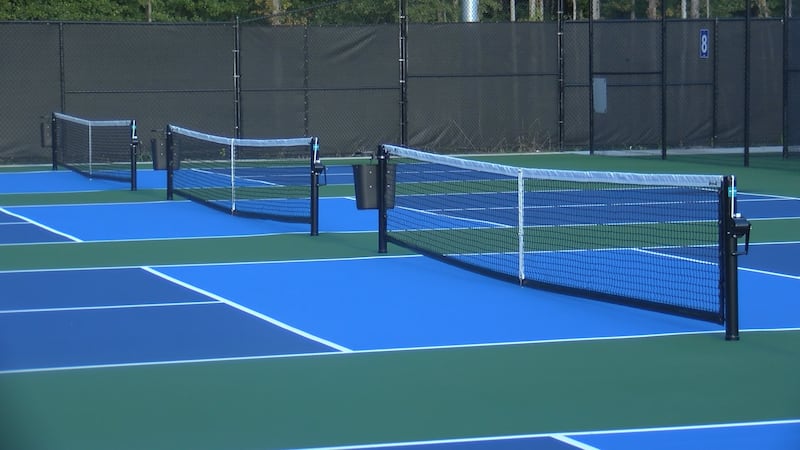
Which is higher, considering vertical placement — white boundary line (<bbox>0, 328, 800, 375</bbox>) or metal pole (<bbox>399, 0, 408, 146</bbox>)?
metal pole (<bbox>399, 0, 408, 146</bbox>)

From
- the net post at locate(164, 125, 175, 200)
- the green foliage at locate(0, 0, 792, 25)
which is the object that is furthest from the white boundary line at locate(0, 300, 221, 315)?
the green foliage at locate(0, 0, 792, 25)

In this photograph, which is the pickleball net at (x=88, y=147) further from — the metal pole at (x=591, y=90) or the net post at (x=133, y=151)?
the metal pole at (x=591, y=90)

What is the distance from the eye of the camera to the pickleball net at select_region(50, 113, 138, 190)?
24362 mm

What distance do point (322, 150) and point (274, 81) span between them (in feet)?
5.24

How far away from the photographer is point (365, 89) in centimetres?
2712

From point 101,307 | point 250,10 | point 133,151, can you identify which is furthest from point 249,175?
point 250,10

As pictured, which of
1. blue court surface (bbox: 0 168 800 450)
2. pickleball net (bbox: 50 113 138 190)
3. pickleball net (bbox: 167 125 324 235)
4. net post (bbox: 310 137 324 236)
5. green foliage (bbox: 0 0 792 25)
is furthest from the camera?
green foliage (bbox: 0 0 792 25)

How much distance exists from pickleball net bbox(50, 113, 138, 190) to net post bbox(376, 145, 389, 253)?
10.8m

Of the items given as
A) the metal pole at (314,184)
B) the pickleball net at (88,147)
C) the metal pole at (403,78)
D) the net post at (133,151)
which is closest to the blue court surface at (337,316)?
the metal pole at (314,184)

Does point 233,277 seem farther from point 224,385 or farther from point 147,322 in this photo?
point 224,385

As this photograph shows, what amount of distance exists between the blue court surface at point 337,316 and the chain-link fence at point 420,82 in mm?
13798

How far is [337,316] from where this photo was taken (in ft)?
32.0

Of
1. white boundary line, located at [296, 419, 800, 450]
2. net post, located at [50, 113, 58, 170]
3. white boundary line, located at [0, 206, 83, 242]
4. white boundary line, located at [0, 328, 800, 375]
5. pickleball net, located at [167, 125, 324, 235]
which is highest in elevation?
net post, located at [50, 113, 58, 170]

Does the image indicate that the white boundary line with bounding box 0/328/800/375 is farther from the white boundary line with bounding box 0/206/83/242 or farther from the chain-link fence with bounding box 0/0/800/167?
the chain-link fence with bounding box 0/0/800/167
